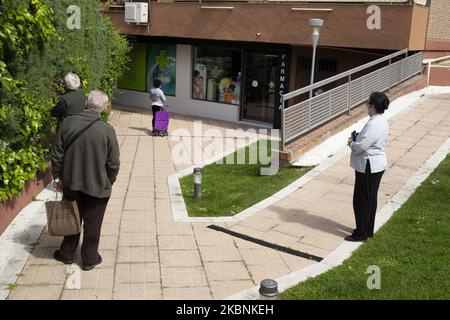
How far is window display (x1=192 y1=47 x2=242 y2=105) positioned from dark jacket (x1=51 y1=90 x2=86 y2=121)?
996 cm

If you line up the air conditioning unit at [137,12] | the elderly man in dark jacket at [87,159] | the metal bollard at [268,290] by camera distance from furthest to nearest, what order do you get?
1. the air conditioning unit at [137,12]
2. the elderly man in dark jacket at [87,159]
3. the metal bollard at [268,290]

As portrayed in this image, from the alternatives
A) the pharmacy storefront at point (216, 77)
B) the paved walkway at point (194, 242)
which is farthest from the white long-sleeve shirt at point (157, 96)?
the pharmacy storefront at point (216, 77)

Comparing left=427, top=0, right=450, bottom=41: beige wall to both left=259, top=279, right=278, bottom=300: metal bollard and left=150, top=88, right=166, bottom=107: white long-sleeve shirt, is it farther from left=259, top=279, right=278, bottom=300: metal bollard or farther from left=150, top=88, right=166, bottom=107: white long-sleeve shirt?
left=259, top=279, right=278, bottom=300: metal bollard

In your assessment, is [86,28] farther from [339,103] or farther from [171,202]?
[339,103]

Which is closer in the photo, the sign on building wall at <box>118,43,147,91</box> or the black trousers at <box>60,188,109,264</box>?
the black trousers at <box>60,188,109,264</box>

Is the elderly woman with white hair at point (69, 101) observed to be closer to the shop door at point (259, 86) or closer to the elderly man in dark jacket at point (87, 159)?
the elderly man in dark jacket at point (87, 159)

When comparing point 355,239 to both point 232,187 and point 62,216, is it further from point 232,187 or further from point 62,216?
point 62,216

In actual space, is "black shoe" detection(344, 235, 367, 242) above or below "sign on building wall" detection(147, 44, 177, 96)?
below

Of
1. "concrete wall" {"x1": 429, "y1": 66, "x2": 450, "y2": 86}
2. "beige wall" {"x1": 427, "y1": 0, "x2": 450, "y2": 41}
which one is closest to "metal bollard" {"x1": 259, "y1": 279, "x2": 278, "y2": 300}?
"concrete wall" {"x1": 429, "y1": 66, "x2": 450, "y2": 86}

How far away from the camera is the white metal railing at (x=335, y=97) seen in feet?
29.3

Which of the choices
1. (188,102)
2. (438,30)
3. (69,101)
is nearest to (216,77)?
(188,102)

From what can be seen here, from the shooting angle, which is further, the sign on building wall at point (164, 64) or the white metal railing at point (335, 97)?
the sign on building wall at point (164, 64)

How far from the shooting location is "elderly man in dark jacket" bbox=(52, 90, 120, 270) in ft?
15.9

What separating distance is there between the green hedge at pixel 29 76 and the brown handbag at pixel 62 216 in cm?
109
